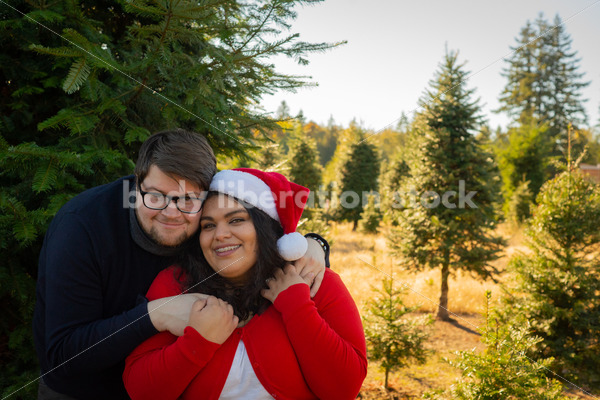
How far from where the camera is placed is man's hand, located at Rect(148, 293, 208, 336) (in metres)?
→ 1.77

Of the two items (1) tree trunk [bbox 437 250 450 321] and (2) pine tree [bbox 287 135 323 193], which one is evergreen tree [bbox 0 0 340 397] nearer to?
(1) tree trunk [bbox 437 250 450 321]

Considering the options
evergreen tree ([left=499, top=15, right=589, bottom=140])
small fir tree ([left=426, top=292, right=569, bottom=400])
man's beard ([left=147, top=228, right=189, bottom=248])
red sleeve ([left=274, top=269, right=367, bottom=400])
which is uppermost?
evergreen tree ([left=499, top=15, right=589, bottom=140])

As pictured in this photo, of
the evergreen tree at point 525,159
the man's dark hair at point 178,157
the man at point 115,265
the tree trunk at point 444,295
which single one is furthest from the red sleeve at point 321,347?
the evergreen tree at point 525,159

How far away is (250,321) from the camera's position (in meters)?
1.96

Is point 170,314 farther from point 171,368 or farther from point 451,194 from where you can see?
point 451,194

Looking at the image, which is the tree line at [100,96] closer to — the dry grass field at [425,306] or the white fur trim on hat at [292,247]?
the white fur trim on hat at [292,247]

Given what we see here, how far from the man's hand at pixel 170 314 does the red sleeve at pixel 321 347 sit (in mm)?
468

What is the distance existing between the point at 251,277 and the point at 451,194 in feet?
25.6

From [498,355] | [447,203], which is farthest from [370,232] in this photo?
[498,355]

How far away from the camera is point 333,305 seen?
202cm

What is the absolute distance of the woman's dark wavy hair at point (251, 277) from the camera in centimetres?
200

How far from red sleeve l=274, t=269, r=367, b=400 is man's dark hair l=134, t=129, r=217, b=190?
83cm

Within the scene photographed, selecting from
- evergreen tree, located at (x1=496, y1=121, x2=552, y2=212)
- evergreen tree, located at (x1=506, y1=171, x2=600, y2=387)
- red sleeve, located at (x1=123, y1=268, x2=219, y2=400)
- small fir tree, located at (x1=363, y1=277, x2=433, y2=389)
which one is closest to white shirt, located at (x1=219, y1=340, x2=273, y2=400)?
red sleeve, located at (x1=123, y1=268, x2=219, y2=400)

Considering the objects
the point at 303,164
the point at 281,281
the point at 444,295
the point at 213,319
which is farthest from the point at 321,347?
the point at 303,164
